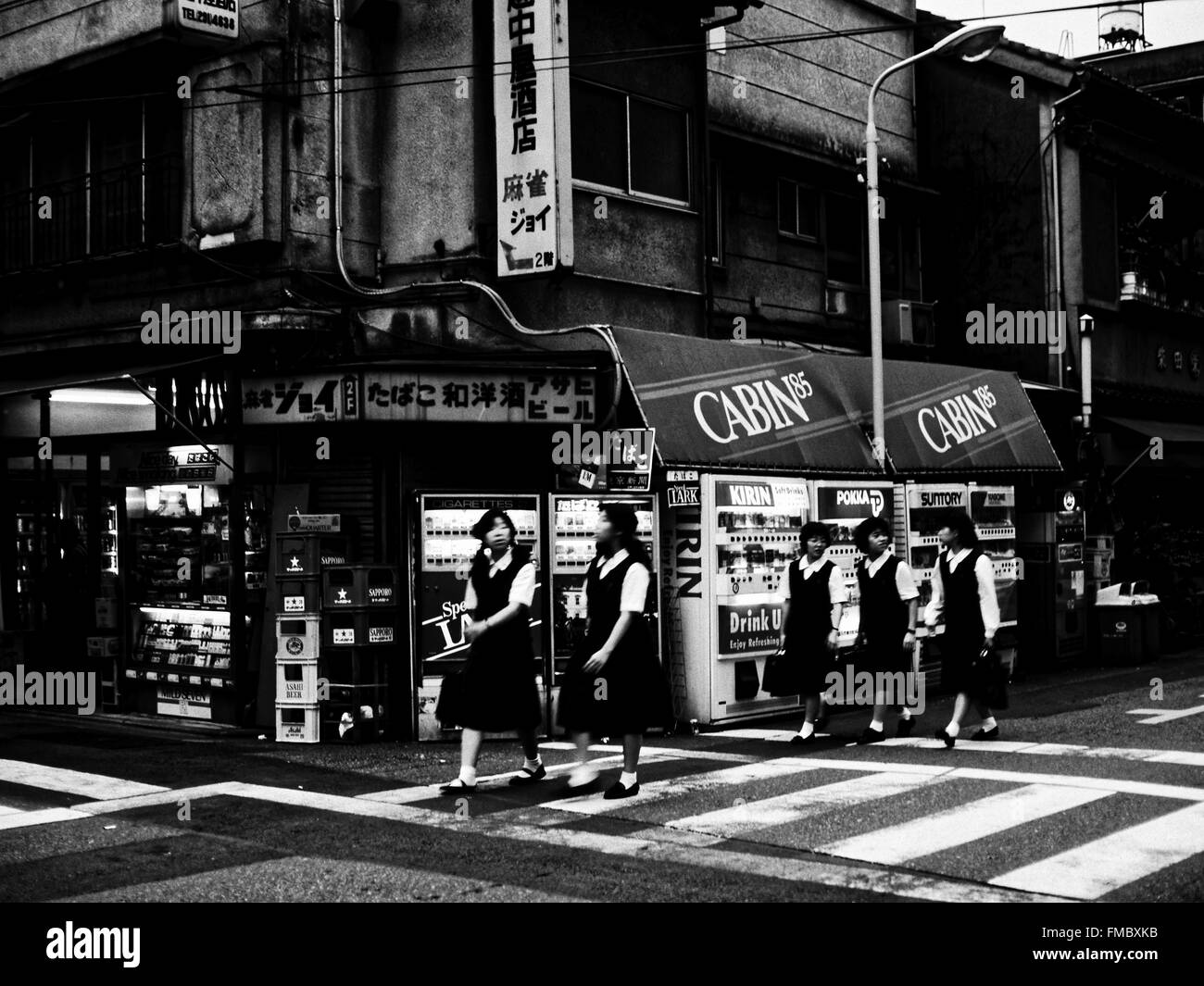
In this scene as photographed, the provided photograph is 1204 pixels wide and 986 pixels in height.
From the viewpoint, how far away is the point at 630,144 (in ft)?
49.1

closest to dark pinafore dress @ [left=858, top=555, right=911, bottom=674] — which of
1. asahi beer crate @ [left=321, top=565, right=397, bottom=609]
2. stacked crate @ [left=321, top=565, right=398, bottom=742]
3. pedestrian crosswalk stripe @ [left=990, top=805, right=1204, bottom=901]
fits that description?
pedestrian crosswalk stripe @ [left=990, top=805, right=1204, bottom=901]

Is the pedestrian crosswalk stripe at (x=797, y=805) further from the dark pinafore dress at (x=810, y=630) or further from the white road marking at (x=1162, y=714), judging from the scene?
the white road marking at (x=1162, y=714)

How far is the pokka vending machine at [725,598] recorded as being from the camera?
45.9ft

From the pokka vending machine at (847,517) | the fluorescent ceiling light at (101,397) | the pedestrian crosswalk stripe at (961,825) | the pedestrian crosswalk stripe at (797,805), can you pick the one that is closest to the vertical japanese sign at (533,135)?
the pokka vending machine at (847,517)

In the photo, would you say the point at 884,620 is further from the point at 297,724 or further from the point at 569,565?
the point at 297,724

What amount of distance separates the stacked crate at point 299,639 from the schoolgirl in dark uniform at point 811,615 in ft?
14.9

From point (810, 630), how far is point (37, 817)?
22.2ft

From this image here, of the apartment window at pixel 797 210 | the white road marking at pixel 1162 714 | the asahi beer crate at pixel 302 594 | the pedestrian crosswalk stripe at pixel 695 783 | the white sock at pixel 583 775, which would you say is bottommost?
the pedestrian crosswalk stripe at pixel 695 783

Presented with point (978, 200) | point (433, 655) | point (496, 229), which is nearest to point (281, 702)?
point (433, 655)

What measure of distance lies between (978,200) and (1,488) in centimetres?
1501

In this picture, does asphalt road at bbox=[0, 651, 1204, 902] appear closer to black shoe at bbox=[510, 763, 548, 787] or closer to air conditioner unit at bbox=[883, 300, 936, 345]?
black shoe at bbox=[510, 763, 548, 787]

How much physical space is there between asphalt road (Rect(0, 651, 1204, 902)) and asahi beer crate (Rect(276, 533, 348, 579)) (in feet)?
5.59
